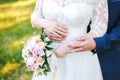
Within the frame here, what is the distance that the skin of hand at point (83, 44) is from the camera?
127 inches

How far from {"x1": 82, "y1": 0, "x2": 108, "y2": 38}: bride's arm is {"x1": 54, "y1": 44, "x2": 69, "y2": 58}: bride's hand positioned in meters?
0.19

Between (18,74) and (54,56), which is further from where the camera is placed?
(18,74)

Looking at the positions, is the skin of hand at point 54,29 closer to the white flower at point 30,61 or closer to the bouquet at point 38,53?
the bouquet at point 38,53

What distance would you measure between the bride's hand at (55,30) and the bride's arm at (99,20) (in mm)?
197

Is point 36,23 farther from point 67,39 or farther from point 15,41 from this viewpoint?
point 15,41

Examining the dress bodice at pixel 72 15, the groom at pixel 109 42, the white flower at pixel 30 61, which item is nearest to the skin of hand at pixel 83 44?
the groom at pixel 109 42

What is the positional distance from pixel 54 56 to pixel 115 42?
0.52 meters

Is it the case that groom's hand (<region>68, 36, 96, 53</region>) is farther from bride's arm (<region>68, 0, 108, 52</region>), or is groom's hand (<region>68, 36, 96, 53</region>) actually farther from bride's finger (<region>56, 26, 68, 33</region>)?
bride's finger (<region>56, 26, 68, 33</region>)

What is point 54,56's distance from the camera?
3473mm

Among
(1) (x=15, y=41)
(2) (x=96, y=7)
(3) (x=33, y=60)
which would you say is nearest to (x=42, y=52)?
(3) (x=33, y=60)

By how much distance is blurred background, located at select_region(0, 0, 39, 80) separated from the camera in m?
5.99

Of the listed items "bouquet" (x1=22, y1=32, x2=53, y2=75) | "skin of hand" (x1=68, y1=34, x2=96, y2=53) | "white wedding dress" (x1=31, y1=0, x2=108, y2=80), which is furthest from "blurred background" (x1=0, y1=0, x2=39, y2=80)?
"skin of hand" (x1=68, y1=34, x2=96, y2=53)

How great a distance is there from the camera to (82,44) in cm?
324

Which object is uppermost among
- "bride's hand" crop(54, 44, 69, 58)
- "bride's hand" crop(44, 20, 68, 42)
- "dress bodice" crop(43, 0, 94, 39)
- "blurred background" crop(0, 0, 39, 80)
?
"dress bodice" crop(43, 0, 94, 39)
